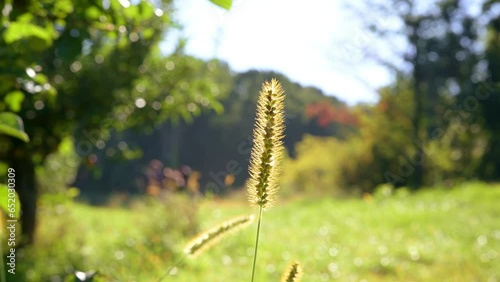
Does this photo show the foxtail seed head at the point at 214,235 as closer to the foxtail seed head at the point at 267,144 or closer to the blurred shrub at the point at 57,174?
the foxtail seed head at the point at 267,144

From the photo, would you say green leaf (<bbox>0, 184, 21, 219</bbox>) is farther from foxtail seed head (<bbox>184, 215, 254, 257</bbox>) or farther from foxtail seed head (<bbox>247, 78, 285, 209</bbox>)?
foxtail seed head (<bbox>247, 78, 285, 209</bbox>)

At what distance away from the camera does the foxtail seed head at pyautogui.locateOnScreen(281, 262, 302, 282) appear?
0.65m

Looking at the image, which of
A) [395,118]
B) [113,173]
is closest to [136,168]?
[113,173]

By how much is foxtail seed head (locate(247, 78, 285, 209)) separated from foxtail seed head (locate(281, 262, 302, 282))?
0.24 ft

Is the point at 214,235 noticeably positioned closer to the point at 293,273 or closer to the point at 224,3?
the point at 293,273

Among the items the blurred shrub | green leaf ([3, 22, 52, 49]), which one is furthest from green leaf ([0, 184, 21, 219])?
the blurred shrub

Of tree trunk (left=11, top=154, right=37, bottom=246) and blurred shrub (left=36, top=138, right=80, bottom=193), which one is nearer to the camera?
tree trunk (left=11, top=154, right=37, bottom=246)

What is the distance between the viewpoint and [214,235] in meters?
0.87

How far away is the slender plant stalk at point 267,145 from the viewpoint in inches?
26.3

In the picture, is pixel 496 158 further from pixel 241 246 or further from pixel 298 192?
pixel 241 246

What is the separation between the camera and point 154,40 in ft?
14.4

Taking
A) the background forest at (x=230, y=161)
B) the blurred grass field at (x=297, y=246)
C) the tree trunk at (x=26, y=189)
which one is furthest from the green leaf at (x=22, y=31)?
the tree trunk at (x=26, y=189)

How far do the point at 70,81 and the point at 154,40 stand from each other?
783 millimetres

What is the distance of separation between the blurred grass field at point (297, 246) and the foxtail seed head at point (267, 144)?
3484mm
